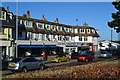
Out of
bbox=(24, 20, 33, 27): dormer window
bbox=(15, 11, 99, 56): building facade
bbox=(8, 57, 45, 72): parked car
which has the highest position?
bbox=(24, 20, 33, 27): dormer window

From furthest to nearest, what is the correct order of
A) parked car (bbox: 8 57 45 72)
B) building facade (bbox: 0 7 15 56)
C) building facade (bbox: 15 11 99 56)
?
building facade (bbox: 15 11 99 56) → building facade (bbox: 0 7 15 56) → parked car (bbox: 8 57 45 72)

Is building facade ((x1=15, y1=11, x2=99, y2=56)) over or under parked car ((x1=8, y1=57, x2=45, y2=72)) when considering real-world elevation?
over

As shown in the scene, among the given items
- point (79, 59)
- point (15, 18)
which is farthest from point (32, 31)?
point (79, 59)

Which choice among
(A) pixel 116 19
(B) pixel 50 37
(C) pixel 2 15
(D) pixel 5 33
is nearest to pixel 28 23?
(B) pixel 50 37

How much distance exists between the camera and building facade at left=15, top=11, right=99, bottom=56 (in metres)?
39.9

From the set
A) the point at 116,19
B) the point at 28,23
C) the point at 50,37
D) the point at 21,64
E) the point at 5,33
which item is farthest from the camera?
the point at 50,37

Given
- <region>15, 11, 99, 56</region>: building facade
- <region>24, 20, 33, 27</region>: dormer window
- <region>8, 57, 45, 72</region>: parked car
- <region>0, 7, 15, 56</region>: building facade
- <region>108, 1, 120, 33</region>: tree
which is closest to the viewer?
<region>8, 57, 45, 72</region>: parked car

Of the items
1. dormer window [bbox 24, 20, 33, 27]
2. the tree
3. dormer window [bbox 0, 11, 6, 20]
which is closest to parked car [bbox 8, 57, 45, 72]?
the tree

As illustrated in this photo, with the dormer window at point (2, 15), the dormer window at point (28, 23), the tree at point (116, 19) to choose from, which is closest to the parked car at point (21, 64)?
the tree at point (116, 19)

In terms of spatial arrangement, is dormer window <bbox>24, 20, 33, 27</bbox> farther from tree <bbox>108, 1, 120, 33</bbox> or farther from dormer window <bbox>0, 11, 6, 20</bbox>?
tree <bbox>108, 1, 120, 33</bbox>

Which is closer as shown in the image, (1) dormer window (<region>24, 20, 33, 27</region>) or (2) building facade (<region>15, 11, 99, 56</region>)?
(2) building facade (<region>15, 11, 99, 56</region>)

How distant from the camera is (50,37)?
47.6 meters

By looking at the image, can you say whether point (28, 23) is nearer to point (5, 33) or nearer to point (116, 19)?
point (5, 33)

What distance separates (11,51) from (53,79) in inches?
1020
